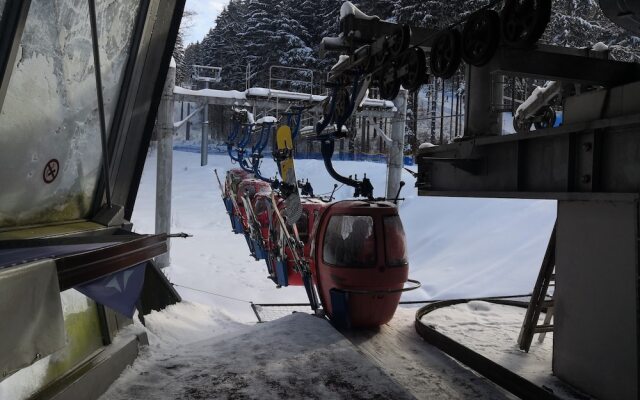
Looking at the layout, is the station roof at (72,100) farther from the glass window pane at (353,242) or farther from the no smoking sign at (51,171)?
the glass window pane at (353,242)

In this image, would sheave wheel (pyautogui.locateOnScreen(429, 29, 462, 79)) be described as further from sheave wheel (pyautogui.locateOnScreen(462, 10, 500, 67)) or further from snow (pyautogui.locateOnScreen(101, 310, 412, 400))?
snow (pyautogui.locateOnScreen(101, 310, 412, 400))

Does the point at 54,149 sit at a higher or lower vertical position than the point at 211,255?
higher

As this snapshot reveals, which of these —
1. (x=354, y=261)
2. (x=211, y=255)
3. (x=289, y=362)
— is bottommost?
(x=211, y=255)

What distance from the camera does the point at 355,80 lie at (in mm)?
6164

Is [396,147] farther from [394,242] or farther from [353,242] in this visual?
[353,242]

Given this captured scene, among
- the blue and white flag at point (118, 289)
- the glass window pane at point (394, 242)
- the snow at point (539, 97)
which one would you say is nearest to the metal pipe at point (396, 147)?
the snow at point (539, 97)

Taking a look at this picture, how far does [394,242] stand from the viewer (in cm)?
699

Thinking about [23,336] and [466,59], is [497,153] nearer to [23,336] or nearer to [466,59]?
[466,59]

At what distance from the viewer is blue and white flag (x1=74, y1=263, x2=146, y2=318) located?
8.65 feet

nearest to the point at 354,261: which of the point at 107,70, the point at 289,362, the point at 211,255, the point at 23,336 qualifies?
the point at 289,362

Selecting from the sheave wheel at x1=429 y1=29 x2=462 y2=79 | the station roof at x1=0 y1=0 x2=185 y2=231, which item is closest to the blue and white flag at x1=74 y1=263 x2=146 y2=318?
the station roof at x1=0 y1=0 x2=185 y2=231

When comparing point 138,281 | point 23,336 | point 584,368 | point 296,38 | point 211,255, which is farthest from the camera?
point 296,38

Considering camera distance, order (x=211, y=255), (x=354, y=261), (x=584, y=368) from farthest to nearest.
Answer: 1. (x=211, y=255)
2. (x=354, y=261)
3. (x=584, y=368)

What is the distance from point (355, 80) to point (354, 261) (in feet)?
7.86
